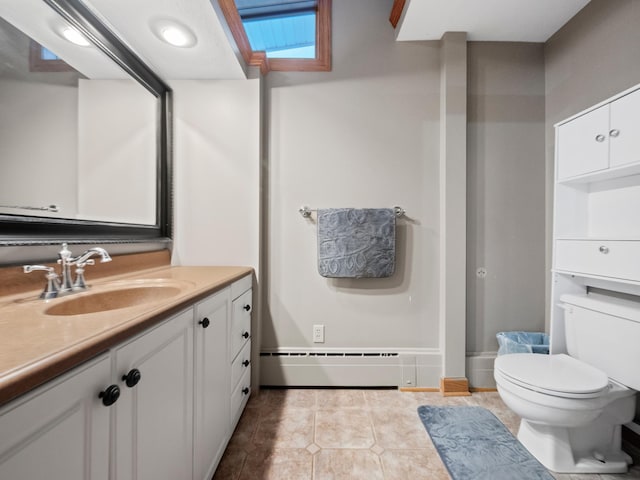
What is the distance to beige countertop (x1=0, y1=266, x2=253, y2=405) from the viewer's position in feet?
1.31

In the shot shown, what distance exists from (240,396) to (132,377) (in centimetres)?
97

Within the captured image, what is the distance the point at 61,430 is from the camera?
1.50 feet

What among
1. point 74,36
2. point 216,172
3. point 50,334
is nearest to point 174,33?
point 74,36

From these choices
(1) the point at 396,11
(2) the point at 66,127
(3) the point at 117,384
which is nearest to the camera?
(3) the point at 117,384

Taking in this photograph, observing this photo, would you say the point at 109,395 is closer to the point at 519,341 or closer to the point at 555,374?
the point at 555,374

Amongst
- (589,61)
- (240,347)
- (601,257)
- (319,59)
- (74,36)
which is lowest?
(240,347)

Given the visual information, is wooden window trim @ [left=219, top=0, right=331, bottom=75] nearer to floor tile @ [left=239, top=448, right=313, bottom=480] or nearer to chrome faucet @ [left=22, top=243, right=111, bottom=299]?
chrome faucet @ [left=22, top=243, right=111, bottom=299]

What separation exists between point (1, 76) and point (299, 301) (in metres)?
1.60

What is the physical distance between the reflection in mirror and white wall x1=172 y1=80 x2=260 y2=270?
0.60ft

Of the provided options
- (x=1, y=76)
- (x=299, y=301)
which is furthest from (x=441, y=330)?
(x=1, y=76)

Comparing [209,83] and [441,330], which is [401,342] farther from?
[209,83]

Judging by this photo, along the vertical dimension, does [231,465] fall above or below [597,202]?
below

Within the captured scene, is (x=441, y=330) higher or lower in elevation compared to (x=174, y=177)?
lower

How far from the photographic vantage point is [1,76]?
0.87m
